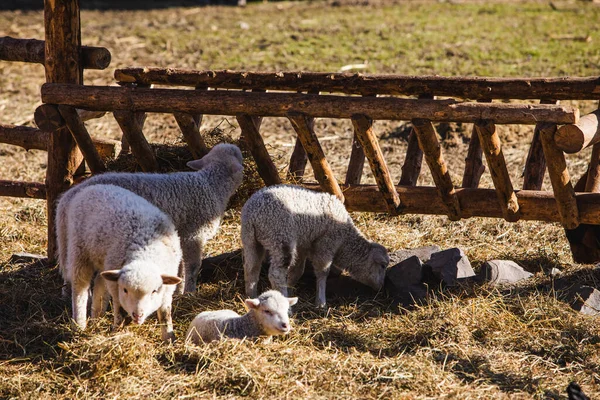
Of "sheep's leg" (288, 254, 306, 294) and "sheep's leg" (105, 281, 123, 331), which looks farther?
"sheep's leg" (288, 254, 306, 294)

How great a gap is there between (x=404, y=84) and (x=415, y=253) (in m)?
1.71

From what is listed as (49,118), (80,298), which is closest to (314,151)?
(80,298)

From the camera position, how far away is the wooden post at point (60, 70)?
711cm

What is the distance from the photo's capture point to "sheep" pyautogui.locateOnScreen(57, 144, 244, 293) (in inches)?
259

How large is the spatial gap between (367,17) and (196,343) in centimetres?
1421

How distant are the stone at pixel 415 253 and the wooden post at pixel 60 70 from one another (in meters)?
3.27

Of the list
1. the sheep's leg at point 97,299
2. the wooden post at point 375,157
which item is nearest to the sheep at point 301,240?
the wooden post at point 375,157

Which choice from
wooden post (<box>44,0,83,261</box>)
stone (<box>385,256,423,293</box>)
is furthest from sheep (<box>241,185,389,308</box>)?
wooden post (<box>44,0,83,261</box>)

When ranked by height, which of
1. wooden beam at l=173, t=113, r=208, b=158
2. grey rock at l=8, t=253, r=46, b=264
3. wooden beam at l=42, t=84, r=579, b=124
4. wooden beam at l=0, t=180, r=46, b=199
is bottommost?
grey rock at l=8, t=253, r=46, b=264

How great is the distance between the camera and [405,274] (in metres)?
6.90

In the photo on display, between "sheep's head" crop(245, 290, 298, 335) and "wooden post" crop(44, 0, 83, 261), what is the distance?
8.77 feet

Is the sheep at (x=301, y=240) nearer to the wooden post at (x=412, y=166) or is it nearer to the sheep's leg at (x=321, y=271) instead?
the sheep's leg at (x=321, y=271)

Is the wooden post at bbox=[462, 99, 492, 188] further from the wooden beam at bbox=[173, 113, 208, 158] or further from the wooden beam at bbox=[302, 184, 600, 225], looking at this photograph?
the wooden beam at bbox=[173, 113, 208, 158]

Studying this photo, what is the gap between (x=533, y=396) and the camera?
5.03 metres
